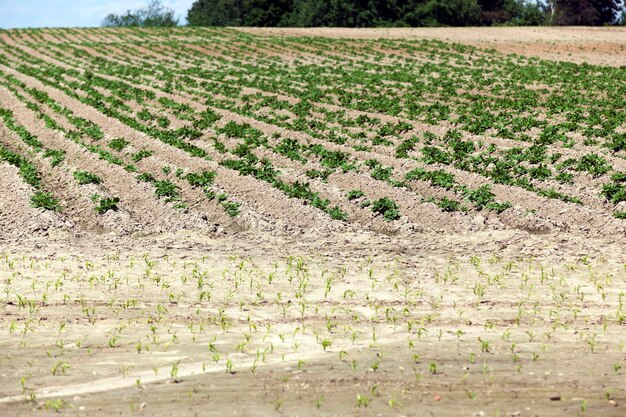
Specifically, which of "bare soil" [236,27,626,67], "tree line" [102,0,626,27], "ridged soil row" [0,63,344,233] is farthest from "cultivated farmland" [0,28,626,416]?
"tree line" [102,0,626,27]

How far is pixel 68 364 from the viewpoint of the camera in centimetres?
896

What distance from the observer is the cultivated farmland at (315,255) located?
8.40m

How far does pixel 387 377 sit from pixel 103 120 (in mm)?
21014

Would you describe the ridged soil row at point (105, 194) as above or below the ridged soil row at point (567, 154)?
below

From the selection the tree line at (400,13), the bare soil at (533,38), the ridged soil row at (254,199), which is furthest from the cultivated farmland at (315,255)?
the tree line at (400,13)

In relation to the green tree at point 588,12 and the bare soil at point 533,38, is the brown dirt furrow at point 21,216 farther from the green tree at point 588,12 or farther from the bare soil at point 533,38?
the green tree at point 588,12

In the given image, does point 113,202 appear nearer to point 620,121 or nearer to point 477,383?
point 477,383

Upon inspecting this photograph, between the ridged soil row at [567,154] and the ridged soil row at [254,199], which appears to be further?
the ridged soil row at [567,154]

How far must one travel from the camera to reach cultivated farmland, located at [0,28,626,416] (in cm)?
840

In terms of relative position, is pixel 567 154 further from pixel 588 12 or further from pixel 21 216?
pixel 588 12

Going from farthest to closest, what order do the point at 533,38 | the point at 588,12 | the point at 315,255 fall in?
1. the point at 588,12
2. the point at 533,38
3. the point at 315,255

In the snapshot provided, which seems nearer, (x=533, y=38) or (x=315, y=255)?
(x=315, y=255)

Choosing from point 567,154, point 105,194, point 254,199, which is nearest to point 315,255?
point 254,199

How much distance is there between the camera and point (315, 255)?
1352cm
